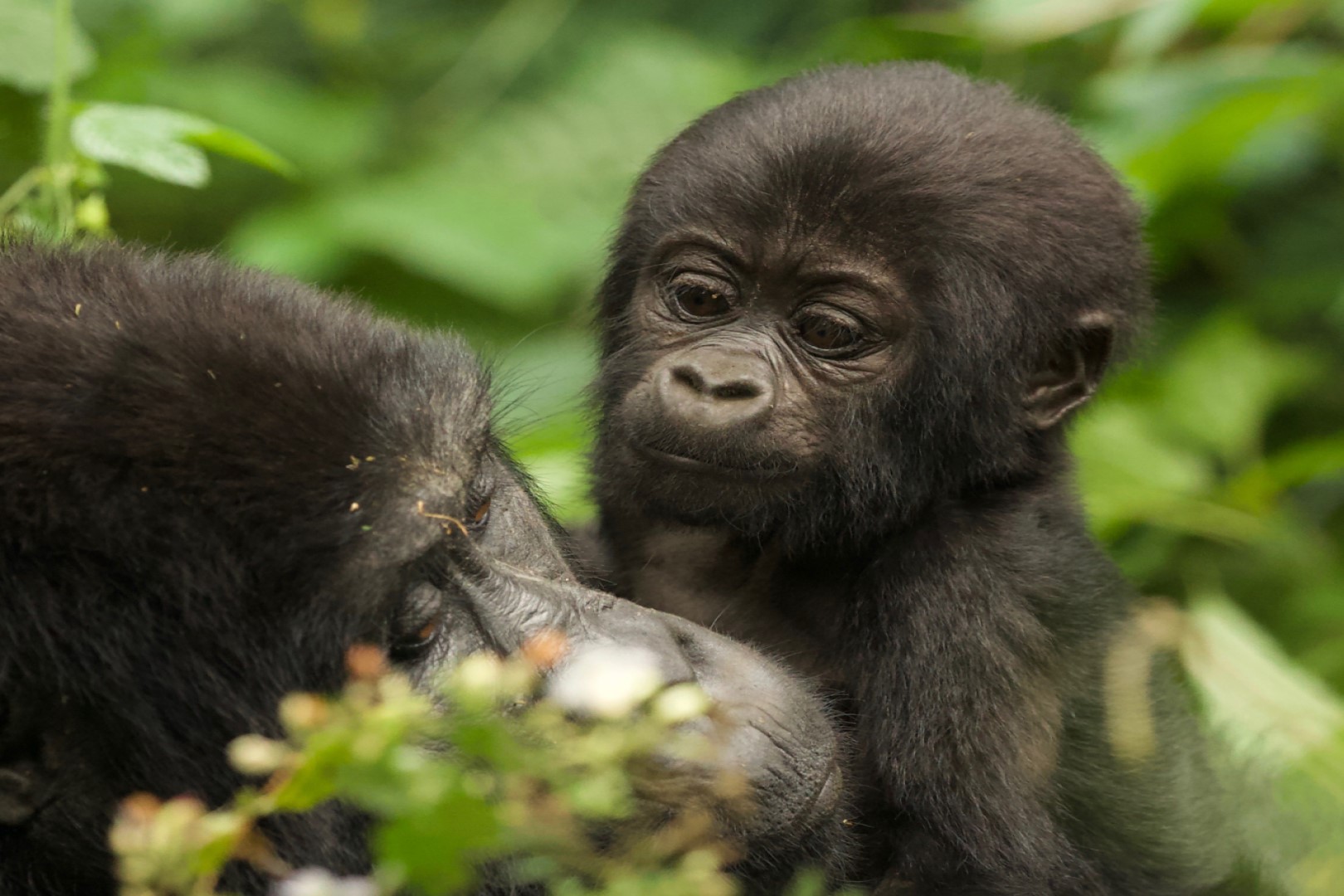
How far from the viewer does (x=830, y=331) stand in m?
3.39

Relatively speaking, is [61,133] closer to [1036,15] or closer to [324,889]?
[324,889]

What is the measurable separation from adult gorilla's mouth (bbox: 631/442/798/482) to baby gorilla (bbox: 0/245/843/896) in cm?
93

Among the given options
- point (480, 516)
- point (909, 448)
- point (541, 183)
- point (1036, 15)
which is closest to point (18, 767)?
point (480, 516)

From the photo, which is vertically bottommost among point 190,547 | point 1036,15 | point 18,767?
point 18,767

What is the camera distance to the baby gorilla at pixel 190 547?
6.69ft

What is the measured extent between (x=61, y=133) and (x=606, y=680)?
8.85 feet

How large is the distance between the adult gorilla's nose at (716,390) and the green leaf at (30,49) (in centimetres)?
167

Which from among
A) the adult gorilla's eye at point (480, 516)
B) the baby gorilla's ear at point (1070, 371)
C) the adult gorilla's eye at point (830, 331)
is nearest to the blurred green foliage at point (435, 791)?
the adult gorilla's eye at point (480, 516)

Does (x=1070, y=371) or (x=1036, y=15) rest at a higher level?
(x=1036, y=15)

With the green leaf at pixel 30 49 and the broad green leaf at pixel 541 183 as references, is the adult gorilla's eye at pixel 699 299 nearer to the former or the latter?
the green leaf at pixel 30 49

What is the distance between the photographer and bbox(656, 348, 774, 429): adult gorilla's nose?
329 centimetres

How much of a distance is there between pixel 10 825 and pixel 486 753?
97cm

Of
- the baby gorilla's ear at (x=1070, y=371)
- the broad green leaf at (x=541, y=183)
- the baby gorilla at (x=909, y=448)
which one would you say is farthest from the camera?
the broad green leaf at (x=541, y=183)

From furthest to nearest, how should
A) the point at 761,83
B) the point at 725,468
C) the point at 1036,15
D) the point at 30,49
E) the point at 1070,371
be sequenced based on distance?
the point at 761,83, the point at 1036,15, the point at 30,49, the point at 1070,371, the point at 725,468
